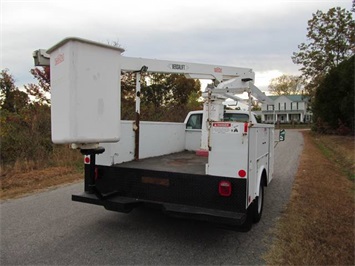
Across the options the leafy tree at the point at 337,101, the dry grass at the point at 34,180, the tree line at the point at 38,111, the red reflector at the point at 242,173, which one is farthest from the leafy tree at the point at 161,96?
the leafy tree at the point at 337,101

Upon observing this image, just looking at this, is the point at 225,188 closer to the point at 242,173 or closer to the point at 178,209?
the point at 242,173

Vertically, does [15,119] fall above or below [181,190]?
above

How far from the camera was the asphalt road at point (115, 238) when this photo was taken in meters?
3.75

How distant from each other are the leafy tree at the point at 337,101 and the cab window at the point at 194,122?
20.0 m

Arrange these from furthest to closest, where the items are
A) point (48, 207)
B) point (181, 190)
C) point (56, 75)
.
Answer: point (48, 207), point (181, 190), point (56, 75)

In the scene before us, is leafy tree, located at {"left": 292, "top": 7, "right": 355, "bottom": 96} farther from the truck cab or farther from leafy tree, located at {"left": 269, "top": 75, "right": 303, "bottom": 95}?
leafy tree, located at {"left": 269, "top": 75, "right": 303, "bottom": 95}

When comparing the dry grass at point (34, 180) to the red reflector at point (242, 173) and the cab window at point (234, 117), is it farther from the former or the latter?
the red reflector at point (242, 173)

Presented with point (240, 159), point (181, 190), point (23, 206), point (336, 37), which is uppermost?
point (336, 37)

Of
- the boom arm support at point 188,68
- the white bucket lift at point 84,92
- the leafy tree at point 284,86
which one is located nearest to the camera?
the white bucket lift at point 84,92

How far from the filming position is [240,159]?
12.2 feet

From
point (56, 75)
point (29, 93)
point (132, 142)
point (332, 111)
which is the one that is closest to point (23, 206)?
point (132, 142)

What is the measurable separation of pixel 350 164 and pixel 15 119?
12479 mm

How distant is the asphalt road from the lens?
3750 mm

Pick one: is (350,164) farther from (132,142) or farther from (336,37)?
(336,37)
